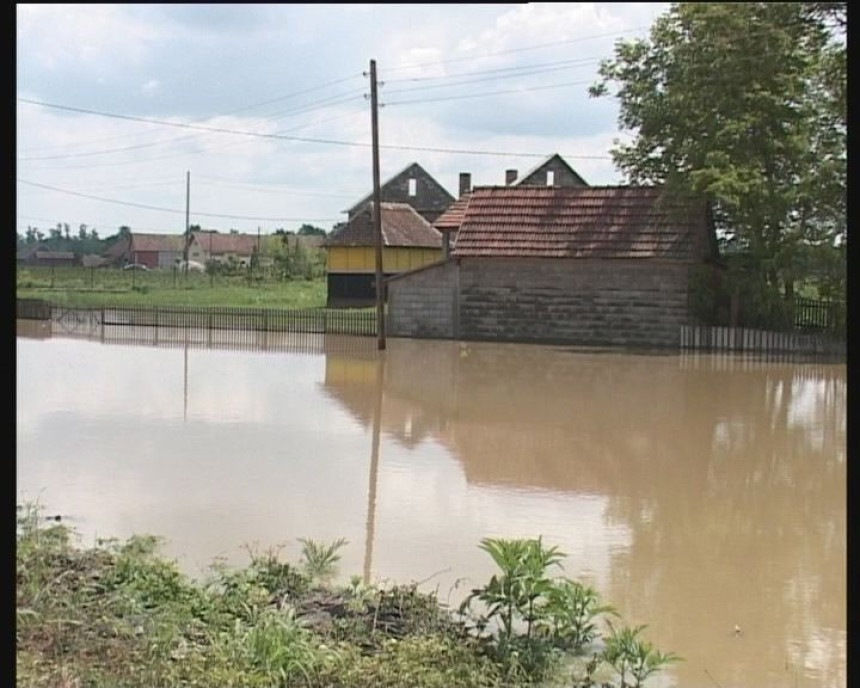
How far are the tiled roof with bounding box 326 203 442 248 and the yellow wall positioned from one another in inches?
9.1

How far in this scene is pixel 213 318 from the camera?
101 feet

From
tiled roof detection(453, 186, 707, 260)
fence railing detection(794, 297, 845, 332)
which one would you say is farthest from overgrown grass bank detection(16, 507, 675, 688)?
tiled roof detection(453, 186, 707, 260)

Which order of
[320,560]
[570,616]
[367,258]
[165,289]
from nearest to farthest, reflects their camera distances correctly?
[570,616] → [320,560] → [367,258] → [165,289]

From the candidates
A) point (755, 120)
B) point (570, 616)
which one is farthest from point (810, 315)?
point (570, 616)

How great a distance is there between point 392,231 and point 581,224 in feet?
40.5

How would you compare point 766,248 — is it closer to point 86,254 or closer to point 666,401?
point 666,401

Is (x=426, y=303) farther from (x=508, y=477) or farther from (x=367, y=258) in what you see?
(x=508, y=477)

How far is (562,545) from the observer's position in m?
7.45

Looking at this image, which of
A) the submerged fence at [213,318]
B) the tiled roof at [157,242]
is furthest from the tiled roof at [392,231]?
the tiled roof at [157,242]

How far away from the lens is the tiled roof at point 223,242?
66.8 metres

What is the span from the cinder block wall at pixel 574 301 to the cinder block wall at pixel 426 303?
29cm

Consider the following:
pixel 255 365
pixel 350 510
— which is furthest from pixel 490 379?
pixel 350 510
